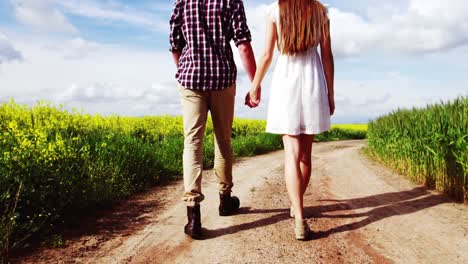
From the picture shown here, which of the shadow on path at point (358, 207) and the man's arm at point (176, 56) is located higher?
the man's arm at point (176, 56)

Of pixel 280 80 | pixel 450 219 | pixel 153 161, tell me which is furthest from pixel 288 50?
pixel 153 161

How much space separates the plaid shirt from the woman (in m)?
0.37

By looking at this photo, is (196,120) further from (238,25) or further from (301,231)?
(301,231)

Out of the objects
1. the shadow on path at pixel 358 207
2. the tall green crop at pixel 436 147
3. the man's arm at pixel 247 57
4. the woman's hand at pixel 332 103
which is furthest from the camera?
the tall green crop at pixel 436 147

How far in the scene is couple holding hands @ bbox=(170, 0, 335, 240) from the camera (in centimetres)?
399

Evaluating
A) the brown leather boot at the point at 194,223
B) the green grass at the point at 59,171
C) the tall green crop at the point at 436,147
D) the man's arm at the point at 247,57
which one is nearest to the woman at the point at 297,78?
the man's arm at the point at 247,57

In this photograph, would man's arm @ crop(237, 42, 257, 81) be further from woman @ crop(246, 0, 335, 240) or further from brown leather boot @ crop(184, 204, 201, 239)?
brown leather boot @ crop(184, 204, 201, 239)

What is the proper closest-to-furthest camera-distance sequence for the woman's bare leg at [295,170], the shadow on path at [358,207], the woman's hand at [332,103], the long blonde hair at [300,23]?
the long blonde hair at [300,23]
the woman's bare leg at [295,170]
the woman's hand at [332,103]
the shadow on path at [358,207]

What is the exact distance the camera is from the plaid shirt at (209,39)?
419 cm

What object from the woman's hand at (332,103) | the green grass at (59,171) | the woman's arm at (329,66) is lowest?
the green grass at (59,171)

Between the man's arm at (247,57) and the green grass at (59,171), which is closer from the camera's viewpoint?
the green grass at (59,171)

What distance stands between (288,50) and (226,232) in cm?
190

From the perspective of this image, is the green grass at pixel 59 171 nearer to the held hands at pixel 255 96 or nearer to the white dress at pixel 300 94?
the held hands at pixel 255 96

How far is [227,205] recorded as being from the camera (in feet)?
16.3
